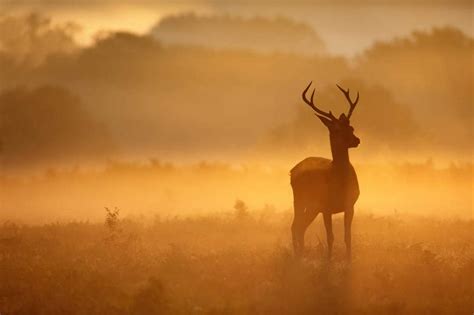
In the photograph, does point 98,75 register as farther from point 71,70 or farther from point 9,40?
point 9,40

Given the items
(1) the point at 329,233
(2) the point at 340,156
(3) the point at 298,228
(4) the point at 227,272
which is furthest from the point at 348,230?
(4) the point at 227,272

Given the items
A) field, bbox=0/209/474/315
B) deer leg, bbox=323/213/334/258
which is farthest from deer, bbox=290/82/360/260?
field, bbox=0/209/474/315

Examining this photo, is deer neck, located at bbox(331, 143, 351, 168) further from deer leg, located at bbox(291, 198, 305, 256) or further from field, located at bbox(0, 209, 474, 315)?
field, located at bbox(0, 209, 474, 315)

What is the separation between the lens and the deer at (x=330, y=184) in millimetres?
15281

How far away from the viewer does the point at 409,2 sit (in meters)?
23.3

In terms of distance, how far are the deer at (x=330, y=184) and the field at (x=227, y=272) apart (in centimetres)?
49

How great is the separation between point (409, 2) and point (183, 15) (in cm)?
632

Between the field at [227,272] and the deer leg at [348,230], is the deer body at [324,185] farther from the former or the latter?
the field at [227,272]

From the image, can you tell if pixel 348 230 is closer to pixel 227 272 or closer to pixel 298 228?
pixel 298 228

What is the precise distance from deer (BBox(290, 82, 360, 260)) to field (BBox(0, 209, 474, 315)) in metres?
0.49

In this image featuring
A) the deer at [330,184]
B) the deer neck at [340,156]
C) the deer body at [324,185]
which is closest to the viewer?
the deer at [330,184]

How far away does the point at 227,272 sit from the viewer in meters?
15.4

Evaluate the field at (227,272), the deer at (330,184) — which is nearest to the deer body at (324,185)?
the deer at (330,184)

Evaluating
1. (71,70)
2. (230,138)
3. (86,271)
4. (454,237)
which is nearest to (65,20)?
(71,70)
